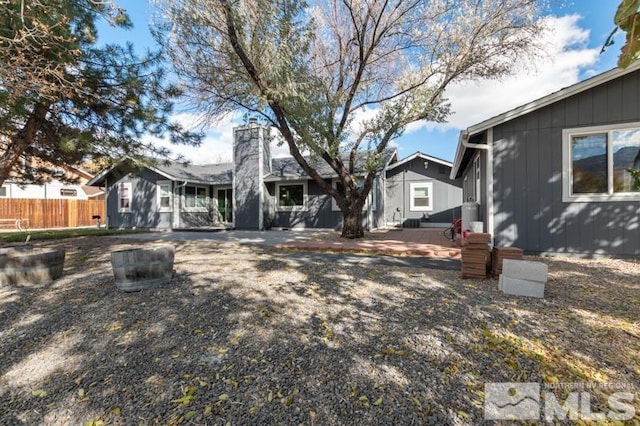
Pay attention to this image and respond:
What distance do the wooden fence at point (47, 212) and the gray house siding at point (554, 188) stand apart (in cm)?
2353

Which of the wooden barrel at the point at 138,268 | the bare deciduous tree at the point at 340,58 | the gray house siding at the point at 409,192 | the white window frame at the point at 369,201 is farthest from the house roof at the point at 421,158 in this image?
the wooden barrel at the point at 138,268

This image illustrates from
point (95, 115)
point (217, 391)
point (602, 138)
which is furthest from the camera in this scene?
point (95, 115)

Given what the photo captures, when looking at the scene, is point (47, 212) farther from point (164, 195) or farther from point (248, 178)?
point (248, 178)

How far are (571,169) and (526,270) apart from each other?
3792 mm

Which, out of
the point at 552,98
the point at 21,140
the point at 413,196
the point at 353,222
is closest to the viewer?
the point at 21,140

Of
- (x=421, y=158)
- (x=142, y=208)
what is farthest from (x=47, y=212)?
(x=421, y=158)

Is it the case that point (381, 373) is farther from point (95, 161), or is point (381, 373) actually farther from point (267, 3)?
point (95, 161)

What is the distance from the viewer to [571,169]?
20.0ft

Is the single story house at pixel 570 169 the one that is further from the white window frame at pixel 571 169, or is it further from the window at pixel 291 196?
the window at pixel 291 196

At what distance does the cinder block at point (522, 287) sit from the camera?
12.2ft

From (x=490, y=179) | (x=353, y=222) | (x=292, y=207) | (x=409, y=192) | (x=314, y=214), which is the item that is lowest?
(x=353, y=222)

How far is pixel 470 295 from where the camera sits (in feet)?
12.5

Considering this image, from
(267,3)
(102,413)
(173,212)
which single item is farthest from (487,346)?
(173,212)

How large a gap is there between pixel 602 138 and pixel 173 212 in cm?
1546
